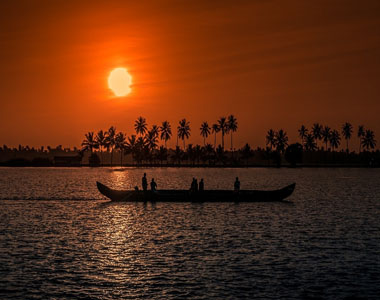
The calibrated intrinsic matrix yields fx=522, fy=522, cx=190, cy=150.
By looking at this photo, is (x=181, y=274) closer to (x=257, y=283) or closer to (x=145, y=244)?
(x=257, y=283)

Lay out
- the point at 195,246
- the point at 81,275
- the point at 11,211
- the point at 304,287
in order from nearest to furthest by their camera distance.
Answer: the point at 304,287, the point at 81,275, the point at 195,246, the point at 11,211

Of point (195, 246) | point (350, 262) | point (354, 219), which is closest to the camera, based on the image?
point (350, 262)

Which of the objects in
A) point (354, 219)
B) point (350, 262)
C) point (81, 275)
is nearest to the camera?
point (81, 275)

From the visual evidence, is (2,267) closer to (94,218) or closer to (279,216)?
(94,218)

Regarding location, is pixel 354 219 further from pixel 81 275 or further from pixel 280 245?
pixel 81 275

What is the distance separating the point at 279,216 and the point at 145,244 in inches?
943

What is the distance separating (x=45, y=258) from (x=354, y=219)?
3573cm

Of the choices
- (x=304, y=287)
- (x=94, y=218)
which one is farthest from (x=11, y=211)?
(x=304, y=287)

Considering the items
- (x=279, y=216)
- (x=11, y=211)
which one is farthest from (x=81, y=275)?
(x=11, y=211)

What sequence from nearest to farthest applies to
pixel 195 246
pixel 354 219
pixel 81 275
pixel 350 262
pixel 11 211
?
pixel 81 275
pixel 350 262
pixel 195 246
pixel 354 219
pixel 11 211

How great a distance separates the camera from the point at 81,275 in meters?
27.8

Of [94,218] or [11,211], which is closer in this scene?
[94,218]

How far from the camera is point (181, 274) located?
91.6 feet

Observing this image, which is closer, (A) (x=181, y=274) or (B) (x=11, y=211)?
(A) (x=181, y=274)
